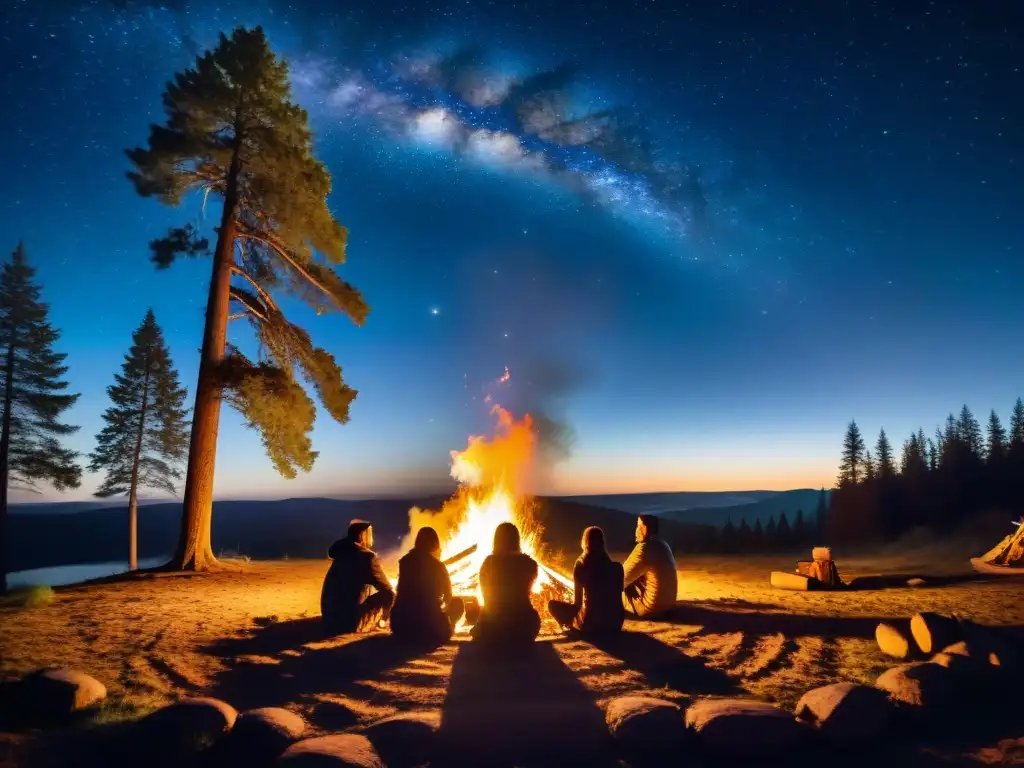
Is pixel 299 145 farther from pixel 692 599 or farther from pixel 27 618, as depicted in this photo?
pixel 692 599

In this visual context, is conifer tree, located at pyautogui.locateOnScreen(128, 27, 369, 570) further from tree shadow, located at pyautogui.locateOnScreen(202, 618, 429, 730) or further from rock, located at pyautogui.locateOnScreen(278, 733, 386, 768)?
rock, located at pyautogui.locateOnScreen(278, 733, 386, 768)

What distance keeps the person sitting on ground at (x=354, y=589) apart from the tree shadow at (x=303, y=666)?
0.26 metres

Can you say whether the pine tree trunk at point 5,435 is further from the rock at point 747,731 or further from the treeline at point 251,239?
the rock at point 747,731

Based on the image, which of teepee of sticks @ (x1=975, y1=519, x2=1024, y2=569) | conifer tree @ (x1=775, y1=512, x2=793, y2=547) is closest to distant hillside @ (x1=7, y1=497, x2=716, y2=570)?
conifer tree @ (x1=775, y1=512, x2=793, y2=547)

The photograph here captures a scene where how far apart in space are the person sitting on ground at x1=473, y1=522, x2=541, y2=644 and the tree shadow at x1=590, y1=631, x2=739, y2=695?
1.19 meters

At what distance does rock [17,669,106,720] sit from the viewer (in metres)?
5.88

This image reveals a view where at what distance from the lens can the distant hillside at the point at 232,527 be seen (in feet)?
185

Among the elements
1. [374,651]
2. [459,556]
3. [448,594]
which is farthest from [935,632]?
[459,556]

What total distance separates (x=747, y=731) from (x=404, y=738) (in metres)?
2.99

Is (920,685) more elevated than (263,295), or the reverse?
(263,295)

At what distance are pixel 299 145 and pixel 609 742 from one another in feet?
62.8

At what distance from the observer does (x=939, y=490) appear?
4722cm

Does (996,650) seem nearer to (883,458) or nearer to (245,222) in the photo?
(245,222)

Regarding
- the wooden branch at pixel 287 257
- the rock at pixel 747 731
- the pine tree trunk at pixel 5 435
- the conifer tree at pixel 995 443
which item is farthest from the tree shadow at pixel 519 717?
the conifer tree at pixel 995 443
